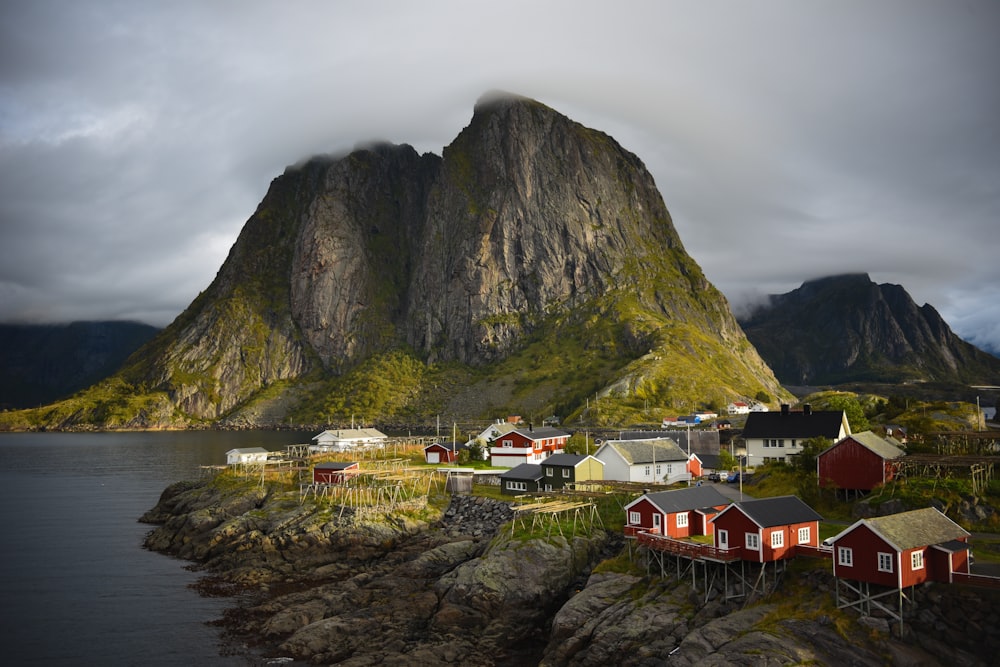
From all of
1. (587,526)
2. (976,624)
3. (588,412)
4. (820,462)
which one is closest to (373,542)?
(587,526)

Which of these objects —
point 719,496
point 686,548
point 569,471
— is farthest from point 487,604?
point 569,471

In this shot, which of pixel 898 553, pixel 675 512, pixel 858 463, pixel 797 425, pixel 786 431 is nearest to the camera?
pixel 898 553

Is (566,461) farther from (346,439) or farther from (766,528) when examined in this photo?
(346,439)

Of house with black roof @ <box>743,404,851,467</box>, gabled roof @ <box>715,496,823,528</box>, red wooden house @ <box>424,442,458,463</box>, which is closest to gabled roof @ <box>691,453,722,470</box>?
house with black roof @ <box>743,404,851,467</box>

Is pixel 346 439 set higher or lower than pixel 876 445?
lower

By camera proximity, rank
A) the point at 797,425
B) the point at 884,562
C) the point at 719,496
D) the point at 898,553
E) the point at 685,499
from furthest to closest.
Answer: the point at 797,425, the point at 719,496, the point at 685,499, the point at 884,562, the point at 898,553

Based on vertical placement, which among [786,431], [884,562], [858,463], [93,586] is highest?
[786,431]

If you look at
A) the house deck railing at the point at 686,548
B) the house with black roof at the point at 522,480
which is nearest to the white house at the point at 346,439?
the house with black roof at the point at 522,480
